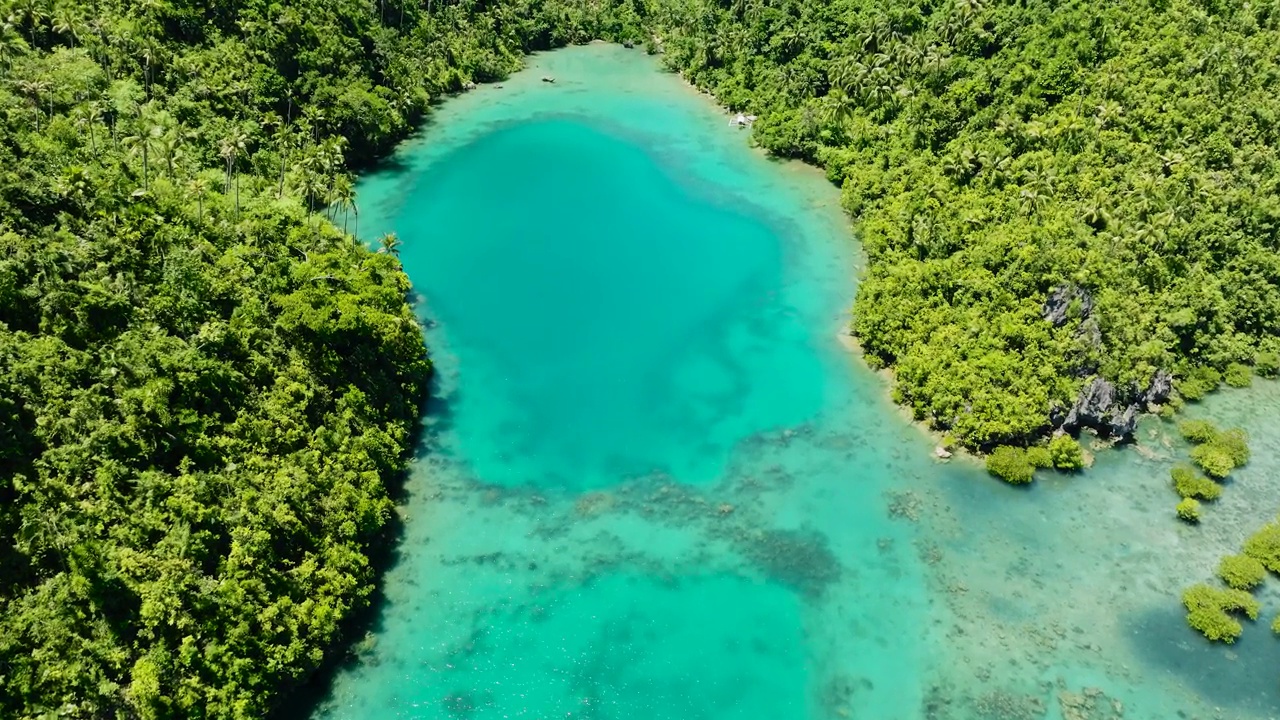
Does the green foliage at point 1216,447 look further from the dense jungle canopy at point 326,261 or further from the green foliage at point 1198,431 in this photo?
the dense jungle canopy at point 326,261

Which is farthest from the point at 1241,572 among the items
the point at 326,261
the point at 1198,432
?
the point at 326,261

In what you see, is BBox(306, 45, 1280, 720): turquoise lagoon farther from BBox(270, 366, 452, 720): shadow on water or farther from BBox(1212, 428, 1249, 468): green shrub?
BBox(1212, 428, 1249, 468): green shrub

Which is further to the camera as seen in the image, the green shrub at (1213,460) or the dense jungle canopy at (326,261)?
the green shrub at (1213,460)

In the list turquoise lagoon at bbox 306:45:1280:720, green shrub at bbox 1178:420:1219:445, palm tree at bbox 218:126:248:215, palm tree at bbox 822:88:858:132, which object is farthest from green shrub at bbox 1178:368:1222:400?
palm tree at bbox 218:126:248:215

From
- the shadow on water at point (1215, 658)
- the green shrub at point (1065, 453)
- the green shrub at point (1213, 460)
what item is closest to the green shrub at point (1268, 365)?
the green shrub at point (1213, 460)

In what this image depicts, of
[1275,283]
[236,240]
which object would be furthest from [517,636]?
[1275,283]

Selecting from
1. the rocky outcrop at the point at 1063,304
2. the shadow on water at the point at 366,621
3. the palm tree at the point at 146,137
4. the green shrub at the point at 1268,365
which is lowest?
the shadow on water at the point at 366,621

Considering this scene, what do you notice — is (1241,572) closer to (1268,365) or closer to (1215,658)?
(1215,658)
